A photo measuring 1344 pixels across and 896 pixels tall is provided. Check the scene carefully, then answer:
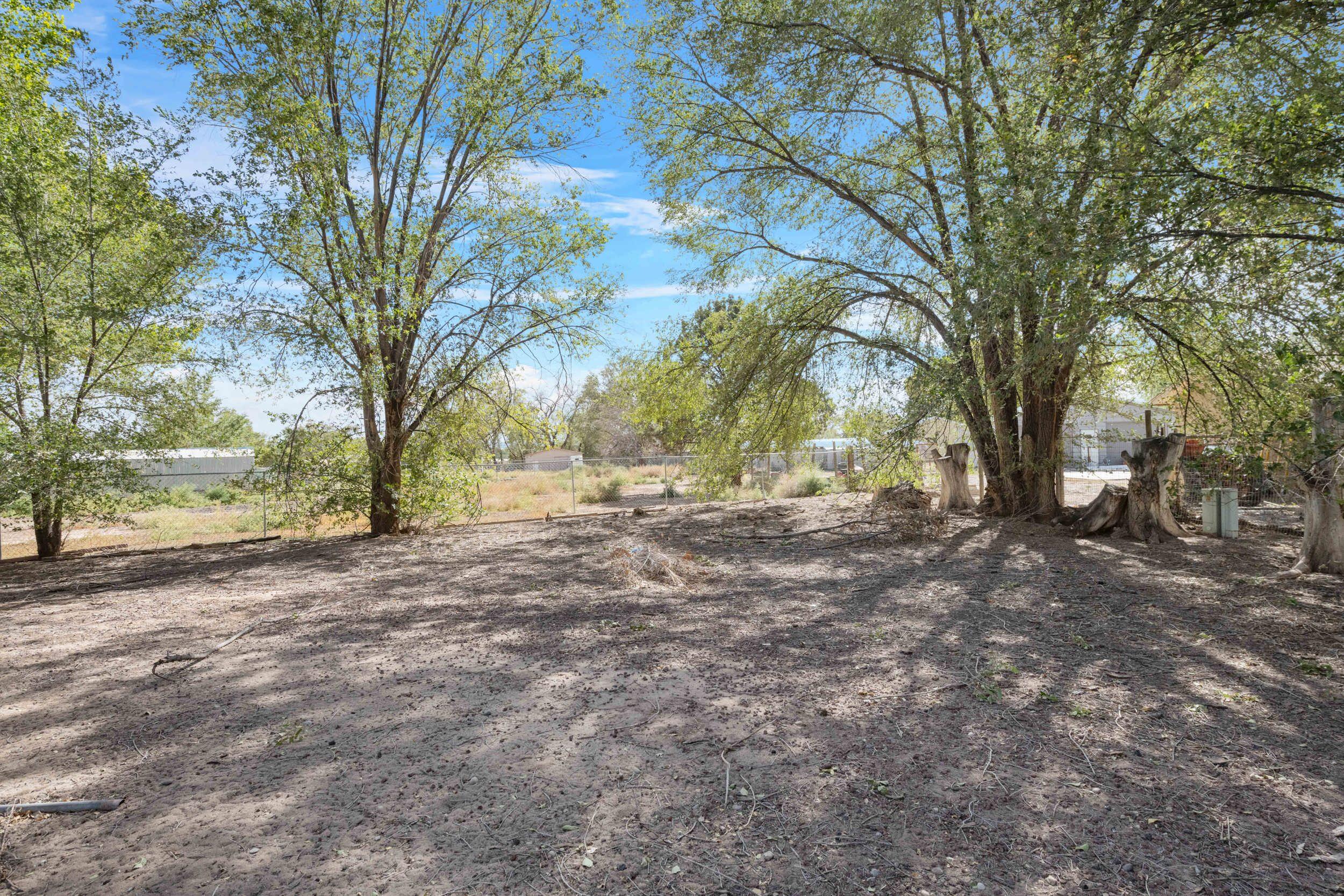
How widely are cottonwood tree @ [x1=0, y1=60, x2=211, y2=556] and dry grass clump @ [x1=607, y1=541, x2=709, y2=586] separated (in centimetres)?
792

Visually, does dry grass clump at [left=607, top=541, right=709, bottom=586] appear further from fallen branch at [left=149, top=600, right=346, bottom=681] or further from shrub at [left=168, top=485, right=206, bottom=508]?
shrub at [left=168, top=485, right=206, bottom=508]

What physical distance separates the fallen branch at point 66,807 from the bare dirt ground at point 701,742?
0.05 m

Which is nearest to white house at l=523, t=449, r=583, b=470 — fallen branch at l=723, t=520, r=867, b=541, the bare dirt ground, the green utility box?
fallen branch at l=723, t=520, r=867, b=541

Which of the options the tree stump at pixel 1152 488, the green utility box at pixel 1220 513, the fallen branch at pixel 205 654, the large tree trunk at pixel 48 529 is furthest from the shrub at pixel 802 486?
the large tree trunk at pixel 48 529

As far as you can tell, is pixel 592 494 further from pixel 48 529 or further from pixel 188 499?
pixel 188 499

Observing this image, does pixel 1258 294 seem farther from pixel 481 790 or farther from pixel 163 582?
pixel 163 582

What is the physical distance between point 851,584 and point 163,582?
883 cm

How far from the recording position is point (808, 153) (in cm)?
1166

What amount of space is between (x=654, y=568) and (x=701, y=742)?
185 inches

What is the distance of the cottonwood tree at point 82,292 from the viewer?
10.5 metres

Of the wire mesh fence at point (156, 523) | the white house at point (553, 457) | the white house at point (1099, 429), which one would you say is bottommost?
the wire mesh fence at point (156, 523)

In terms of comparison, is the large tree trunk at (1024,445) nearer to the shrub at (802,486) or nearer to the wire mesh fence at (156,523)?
the shrub at (802,486)

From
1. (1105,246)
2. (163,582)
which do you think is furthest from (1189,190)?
(163,582)

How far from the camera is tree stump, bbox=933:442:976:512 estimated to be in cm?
1440
